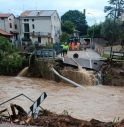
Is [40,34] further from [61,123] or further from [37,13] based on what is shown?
[61,123]

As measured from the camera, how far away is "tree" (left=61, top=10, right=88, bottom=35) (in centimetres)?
9831

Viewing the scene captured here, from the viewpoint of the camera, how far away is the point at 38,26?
75938 mm

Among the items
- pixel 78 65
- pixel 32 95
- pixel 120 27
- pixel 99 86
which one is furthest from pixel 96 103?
pixel 120 27

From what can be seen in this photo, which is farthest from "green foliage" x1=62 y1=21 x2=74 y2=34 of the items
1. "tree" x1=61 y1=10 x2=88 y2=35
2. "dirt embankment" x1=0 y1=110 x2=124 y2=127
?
"dirt embankment" x1=0 y1=110 x2=124 y2=127

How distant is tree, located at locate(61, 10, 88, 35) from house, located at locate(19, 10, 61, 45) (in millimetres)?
20473

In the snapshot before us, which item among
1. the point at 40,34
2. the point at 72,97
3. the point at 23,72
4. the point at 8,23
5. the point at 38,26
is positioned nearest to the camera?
the point at 72,97

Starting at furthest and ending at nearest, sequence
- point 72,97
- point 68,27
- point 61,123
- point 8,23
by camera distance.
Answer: point 68,27 → point 8,23 → point 72,97 → point 61,123

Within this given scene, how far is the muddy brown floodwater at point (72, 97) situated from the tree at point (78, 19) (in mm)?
67536

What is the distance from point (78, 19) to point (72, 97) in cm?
7950

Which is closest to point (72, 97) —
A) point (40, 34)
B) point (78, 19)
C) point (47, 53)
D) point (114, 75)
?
point (114, 75)

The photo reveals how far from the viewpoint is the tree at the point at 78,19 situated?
98.3 m

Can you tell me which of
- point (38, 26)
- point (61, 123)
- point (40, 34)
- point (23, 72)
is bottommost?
point (23, 72)

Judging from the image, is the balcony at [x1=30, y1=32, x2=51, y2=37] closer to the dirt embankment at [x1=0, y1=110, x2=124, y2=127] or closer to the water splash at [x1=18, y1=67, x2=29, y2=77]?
the water splash at [x1=18, y1=67, x2=29, y2=77]

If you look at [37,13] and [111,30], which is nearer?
[111,30]
